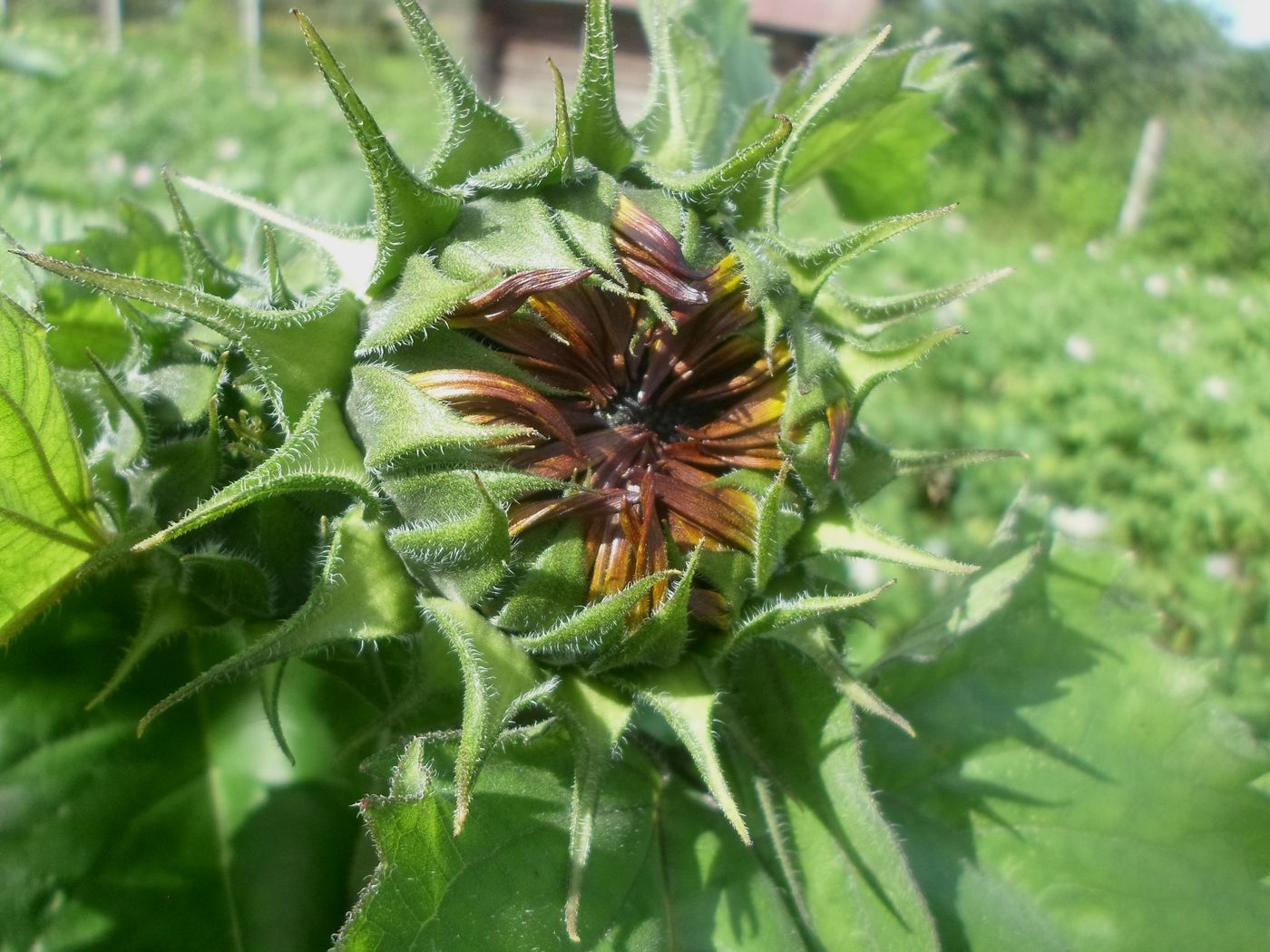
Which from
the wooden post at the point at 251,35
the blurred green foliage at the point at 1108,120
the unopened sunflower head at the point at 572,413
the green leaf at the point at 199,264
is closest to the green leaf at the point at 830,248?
the unopened sunflower head at the point at 572,413

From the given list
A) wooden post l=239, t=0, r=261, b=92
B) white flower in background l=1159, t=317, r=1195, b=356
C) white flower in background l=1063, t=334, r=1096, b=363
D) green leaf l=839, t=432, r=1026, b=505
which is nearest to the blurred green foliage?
white flower in background l=1159, t=317, r=1195, b=356

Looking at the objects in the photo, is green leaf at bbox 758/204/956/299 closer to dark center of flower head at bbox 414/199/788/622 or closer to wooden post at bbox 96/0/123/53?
dark center of flower head at bbox 414/199/788/622

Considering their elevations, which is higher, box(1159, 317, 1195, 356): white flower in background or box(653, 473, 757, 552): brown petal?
box(653, 473, 757, 552): brown petal

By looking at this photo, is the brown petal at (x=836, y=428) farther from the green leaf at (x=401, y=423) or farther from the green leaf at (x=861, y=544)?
the green leaf at (x=401, y=423)

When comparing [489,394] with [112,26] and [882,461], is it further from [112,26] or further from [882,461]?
[112,26]

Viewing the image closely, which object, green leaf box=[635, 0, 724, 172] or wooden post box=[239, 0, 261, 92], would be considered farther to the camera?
wooden post box=[239, 0, 261, 92]

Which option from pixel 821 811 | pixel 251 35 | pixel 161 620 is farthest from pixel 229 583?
pixel 251 35
